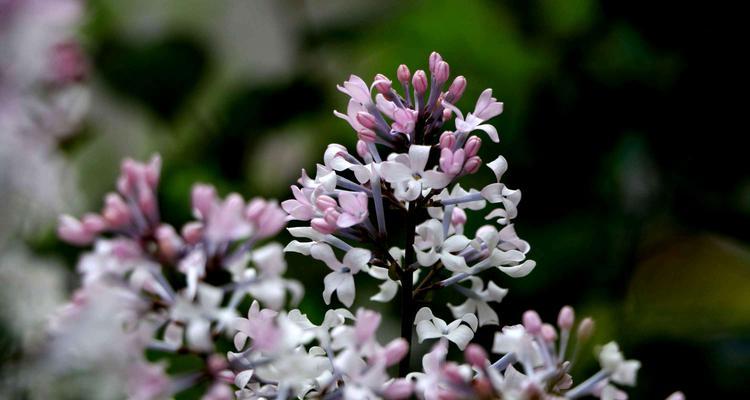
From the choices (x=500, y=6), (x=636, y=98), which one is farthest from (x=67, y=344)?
(x=500, y=6)

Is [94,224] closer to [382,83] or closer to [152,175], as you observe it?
[152,175]

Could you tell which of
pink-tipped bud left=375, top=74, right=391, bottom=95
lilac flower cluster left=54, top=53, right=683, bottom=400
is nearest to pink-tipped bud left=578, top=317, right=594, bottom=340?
lilac flower cluster left=54, top=53, right=683, bottom=400

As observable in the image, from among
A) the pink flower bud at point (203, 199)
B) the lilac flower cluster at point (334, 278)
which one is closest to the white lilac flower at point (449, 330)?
the lilac flower cluster at point (334, 278)

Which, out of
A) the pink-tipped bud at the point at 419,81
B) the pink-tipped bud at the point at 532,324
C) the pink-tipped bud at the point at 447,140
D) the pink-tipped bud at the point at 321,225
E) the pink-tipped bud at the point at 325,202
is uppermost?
the pink-tipped bud at the point at 419,81

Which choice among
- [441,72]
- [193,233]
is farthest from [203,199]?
[441,72]

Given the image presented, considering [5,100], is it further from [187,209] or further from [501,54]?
[501,54]

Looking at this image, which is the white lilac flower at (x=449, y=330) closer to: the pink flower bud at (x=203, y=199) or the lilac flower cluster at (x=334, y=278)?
the lilac flower cluster at (x=334, y=278)
